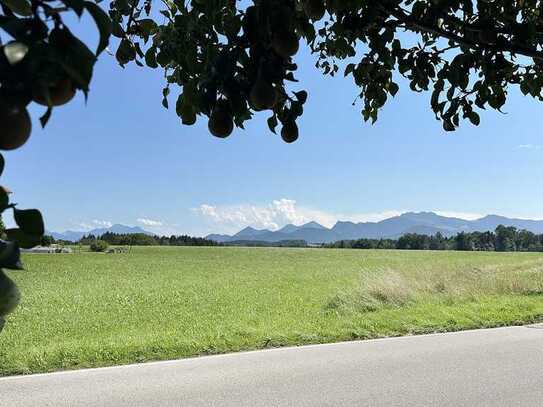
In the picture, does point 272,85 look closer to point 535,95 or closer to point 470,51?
point 470,51

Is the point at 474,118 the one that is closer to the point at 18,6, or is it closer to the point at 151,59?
the point at 151,59

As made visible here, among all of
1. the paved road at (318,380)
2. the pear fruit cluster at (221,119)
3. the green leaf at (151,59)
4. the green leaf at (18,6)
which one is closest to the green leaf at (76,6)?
the green leaf at (18,6)

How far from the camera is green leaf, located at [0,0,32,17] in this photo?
675 millimetres

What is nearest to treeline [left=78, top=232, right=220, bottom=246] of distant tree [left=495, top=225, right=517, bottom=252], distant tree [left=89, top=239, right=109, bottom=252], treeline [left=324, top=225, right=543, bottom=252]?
distant tree [left=89, top=239, right=109, bottom=252]

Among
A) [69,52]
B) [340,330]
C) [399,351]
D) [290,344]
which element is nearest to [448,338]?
[399,351]

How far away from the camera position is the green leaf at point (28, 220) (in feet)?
2.14

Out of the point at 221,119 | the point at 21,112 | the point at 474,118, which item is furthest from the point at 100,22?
the point at 474,118

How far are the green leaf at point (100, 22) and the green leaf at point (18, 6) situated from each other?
17cm

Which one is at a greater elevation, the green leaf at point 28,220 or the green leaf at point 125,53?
the green leaf at point 125,53

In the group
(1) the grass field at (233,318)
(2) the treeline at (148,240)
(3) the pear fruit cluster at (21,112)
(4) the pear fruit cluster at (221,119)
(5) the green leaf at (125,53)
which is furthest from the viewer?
(2) the treeline at (148,240)

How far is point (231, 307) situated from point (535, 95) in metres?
13.6

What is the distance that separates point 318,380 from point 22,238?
4978 mm

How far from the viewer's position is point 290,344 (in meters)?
7.04

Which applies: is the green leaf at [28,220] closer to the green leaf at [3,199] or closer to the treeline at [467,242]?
the green leaf at [3,199]
